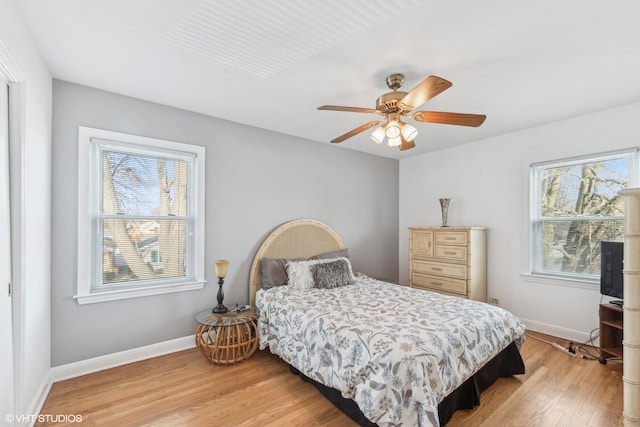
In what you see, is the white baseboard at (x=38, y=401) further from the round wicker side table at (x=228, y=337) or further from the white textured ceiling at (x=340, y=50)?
the white textured ceiling at (x=340, y=50)

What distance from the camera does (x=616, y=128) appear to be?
2.99 metres

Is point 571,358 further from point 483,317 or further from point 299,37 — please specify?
point 299,37

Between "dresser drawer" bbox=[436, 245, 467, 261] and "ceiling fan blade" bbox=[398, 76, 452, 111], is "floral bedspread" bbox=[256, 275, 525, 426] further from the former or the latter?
"ceiling fan blade" bbox=[398, 76, 452, 111]

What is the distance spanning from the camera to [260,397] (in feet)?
7.29

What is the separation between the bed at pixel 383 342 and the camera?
1693 mm

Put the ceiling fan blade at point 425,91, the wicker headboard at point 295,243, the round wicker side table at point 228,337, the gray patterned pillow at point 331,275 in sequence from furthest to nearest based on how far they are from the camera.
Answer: the wicker headboard at point 295,243
the gray patterned pillow at point 331,275
the round wicker side table at point 228,337
the ceiling fan blade at point 425,91

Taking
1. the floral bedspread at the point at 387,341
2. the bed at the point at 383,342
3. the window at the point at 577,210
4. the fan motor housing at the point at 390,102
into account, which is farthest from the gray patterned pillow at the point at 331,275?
the window at the point at 577,210


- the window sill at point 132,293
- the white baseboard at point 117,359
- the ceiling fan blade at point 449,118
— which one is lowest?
the white baseboard at point 117,359

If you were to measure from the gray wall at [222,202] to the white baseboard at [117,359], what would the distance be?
0.05 metres

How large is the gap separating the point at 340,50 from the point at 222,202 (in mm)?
2043

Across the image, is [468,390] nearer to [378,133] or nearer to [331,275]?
[331,275]

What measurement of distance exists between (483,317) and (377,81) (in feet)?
6.77

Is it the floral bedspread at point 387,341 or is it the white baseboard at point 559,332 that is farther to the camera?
the white baseboard at point 559,332

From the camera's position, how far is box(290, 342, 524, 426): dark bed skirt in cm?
190
